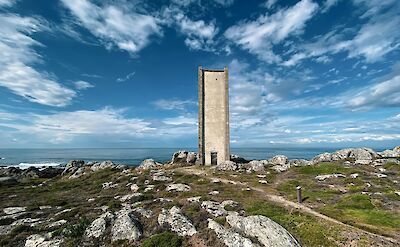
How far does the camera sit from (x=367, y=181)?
36750mm

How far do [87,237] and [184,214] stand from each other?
29.4ft

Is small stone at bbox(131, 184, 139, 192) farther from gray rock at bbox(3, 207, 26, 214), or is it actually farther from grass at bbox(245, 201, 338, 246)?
grass at bbox(245, 201, 338, 246)

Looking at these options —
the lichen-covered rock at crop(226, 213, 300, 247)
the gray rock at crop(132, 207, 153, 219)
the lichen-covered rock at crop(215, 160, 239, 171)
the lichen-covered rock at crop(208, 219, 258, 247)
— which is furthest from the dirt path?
the gray rock at crop(132, 207, 153, 219)

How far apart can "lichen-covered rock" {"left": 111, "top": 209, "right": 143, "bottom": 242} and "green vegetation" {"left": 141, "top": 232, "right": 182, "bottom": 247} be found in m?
1.66

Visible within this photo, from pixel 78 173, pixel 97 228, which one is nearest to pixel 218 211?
pixel 97 228

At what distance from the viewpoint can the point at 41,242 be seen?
2031 centimetres

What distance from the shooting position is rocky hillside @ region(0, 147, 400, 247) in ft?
64.2

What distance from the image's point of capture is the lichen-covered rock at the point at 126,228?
20.6 meters

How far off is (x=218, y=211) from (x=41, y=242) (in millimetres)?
15892

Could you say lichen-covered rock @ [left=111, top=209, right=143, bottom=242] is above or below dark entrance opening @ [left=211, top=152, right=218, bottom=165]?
below

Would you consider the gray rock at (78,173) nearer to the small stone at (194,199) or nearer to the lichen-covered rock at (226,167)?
the lichen-covered rock at (226,167)

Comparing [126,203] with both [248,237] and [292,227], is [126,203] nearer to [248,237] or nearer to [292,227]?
[248,237]

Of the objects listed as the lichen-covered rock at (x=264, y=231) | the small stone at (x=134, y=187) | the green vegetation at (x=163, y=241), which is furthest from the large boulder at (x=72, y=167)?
the lichen-covered rock at (x=264, y=231)

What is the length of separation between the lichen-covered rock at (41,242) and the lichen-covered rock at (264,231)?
14.8m
